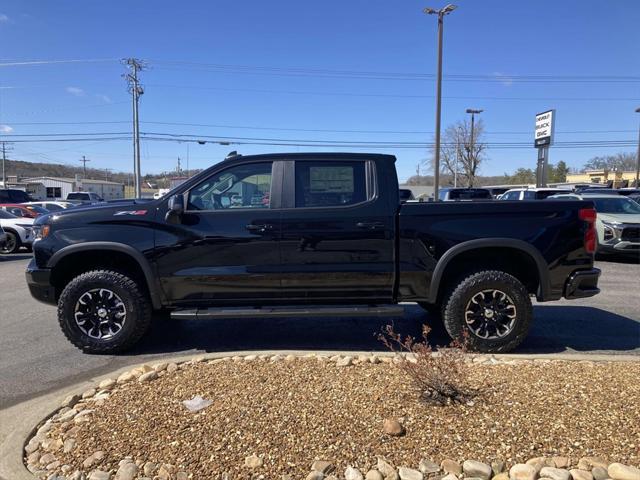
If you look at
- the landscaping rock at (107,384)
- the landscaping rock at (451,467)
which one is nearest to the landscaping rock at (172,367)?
the landscaping rock at (107,384)

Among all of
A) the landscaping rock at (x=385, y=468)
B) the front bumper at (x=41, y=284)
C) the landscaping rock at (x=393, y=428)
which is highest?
the front bumper at (x=41, y=284)

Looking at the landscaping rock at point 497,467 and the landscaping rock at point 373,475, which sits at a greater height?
the landscaping rock at point 497,467

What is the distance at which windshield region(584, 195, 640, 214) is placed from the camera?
41.1 feet

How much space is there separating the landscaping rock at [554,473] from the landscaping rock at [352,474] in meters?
0.97

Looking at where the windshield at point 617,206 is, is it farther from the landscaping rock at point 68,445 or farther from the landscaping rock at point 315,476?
the landscaping rock at point 68,445

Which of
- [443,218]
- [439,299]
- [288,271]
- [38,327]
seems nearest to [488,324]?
[439,299]

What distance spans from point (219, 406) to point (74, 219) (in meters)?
2.64

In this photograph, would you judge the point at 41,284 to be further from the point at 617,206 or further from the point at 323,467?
the point at 617,206

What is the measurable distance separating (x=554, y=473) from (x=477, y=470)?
15.9 inches

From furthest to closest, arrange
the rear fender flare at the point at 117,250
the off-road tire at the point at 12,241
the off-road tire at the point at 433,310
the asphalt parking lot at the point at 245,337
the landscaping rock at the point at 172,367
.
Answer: the off-road tire at the point at 12,241 < the off-road tire at the point at 433,310 < the rear fender flare at the point at 117,250 < the asphalt parking lot at the point at 245,337 < the landscaping rock at the point at 172,367

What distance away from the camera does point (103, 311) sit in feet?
15.8

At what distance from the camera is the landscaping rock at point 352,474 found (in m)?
2.57

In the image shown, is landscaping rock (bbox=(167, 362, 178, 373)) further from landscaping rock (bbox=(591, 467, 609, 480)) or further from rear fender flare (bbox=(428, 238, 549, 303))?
landscaping rock (bbox=(591, 467, 609, 480))

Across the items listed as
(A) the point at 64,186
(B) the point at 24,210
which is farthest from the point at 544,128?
(A) the point at 64,186
